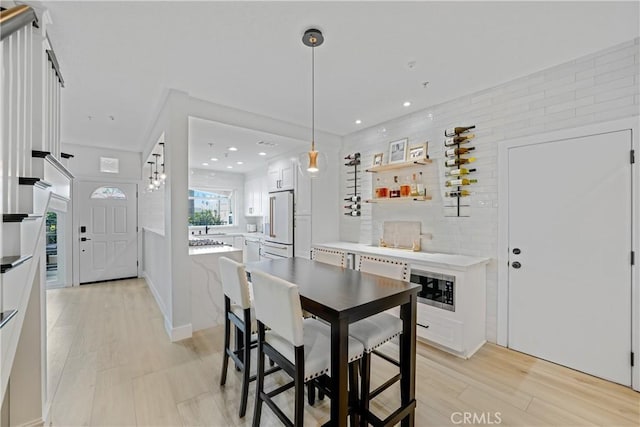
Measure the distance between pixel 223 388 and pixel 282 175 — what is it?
3769 millimetres

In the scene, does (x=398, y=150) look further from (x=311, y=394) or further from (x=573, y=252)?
(x=311, y=394)

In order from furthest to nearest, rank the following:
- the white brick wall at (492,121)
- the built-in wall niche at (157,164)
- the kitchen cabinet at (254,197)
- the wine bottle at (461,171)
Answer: the kitchen cabinet at (254,197) < the built-in wall niche at (157,164) < the wine bottle at (461,171) < the white brick wall at (492,121)

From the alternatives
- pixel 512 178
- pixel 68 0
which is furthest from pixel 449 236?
pixel 68 0

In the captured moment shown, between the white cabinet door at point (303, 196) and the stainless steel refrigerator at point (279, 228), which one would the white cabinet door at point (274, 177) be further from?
the white cabinet door at point (303, 196)

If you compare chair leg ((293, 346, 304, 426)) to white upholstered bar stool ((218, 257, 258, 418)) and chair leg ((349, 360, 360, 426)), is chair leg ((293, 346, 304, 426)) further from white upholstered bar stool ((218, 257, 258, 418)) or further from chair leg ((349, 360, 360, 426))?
white upholstered bar stool ((218, 257, 258, 418))

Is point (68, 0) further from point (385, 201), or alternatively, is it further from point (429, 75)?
point (385, 201)

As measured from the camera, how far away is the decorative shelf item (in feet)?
10.7

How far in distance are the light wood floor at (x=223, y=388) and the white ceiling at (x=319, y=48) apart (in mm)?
2719

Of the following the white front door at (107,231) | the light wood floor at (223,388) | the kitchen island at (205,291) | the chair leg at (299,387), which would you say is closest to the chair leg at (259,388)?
the light wood floor at (223,388)

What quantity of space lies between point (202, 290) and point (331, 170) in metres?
2.71

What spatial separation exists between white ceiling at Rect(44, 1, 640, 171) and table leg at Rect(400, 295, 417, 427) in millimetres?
1984

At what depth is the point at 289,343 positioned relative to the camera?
5.72 ft

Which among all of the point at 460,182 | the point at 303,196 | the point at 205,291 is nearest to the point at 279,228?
the point at 303,196

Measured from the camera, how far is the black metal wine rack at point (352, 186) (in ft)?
15.1
